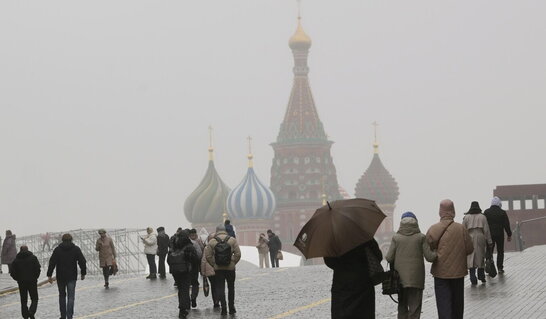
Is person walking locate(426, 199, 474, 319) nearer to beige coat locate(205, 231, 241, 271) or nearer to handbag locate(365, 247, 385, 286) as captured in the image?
handbag locate(365, 247, 385, 286)

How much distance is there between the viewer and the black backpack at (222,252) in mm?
18984

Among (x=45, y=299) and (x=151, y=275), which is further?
(x=151, y=275)

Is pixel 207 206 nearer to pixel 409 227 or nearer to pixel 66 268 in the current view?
pixel 66 268

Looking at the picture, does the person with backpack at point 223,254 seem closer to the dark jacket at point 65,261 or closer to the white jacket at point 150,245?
the dark jacket at point 65,261

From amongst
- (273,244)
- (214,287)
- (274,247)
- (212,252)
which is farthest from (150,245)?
(212,252)

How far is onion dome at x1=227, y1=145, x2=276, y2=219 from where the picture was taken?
190 m

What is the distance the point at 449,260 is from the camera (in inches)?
572

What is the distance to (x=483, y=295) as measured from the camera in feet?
66.4

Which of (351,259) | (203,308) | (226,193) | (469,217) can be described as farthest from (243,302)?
→ (226,193)

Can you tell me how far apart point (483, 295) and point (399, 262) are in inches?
247

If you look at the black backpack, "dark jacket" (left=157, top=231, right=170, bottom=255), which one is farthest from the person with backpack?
"dark jacket" (left=157, top=231, right=170, bottom=255)

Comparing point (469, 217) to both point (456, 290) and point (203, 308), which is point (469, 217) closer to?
point (203, 308)

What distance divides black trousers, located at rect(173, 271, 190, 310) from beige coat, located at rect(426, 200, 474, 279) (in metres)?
6.19

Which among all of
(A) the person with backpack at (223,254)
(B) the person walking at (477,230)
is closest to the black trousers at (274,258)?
(B) the person walking at (477,230)
